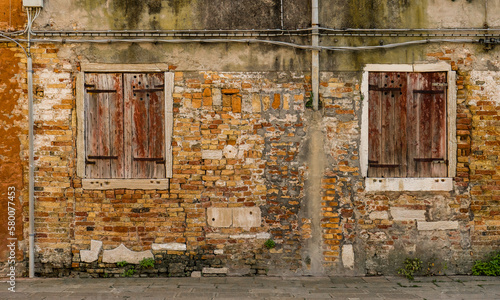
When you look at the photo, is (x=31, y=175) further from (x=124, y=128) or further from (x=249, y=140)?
(x=249, y=140)

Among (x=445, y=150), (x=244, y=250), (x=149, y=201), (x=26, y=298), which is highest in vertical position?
(x=445, y=150)

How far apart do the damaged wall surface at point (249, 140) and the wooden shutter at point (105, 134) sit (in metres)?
0.02

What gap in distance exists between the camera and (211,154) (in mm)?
5352

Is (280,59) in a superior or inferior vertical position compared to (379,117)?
superior

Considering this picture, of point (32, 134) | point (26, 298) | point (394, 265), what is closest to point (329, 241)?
point (394, 265)

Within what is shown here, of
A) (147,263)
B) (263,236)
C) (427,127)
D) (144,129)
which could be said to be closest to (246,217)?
(263,236)

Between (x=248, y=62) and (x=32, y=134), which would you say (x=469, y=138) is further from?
(x=32, y=134)

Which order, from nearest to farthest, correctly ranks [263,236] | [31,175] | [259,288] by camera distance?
[259,288] < [31,175] < [263,236]

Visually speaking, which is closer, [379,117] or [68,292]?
[68,292]

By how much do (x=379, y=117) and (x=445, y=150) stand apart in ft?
3.62

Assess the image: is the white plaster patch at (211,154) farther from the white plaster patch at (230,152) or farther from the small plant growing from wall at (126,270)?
the small plant growing from wall at (126,270)

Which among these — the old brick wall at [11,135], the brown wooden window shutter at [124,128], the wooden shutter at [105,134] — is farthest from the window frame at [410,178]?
the old brick wall at [11,135]

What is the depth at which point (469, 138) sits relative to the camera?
5402 millimetres

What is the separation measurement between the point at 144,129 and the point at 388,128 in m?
3.62
